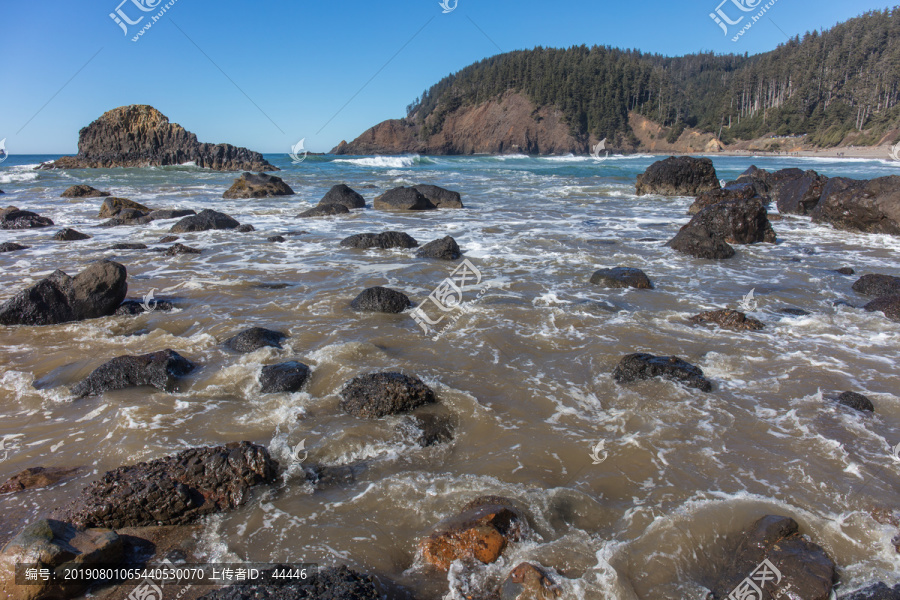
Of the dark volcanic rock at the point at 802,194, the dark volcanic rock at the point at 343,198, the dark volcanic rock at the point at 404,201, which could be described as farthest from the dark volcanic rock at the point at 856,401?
the dark volcanic rock at the point at 343,198

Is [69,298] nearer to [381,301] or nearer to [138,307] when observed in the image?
[138,307]

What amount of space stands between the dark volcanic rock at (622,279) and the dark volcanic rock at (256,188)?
1942 centimetres

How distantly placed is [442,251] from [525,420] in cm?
679

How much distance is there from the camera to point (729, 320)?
6898 millimetres

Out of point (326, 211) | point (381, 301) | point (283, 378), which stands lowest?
point (283, 378)

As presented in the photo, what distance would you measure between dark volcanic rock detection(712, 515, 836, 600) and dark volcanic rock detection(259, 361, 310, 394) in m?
4.06

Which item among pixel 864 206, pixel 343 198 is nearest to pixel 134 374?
pixel 343 198

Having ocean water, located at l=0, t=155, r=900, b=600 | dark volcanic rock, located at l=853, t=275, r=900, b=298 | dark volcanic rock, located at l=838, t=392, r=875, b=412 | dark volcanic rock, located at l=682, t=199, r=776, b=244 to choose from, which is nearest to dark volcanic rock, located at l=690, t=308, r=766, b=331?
ocean water, located at l=0, t=155, r=900, b=600

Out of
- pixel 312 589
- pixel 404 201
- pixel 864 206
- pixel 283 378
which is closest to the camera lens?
pixel 312 589

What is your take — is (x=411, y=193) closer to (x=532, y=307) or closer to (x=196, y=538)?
(x=532, y=307)

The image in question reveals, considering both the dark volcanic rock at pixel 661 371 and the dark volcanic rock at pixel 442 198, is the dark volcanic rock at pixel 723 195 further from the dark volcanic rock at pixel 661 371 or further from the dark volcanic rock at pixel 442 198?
the dark volcanic rock at pixel 661 371

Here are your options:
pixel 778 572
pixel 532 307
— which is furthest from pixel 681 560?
pixel 532 307

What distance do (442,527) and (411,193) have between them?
16.8 metres

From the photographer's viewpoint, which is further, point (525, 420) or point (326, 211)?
point (326, 211)
